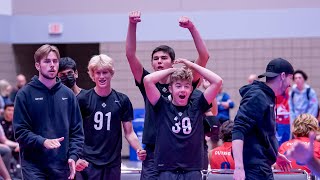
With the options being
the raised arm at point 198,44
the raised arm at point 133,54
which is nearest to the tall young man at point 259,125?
the raised arm at point 198,44

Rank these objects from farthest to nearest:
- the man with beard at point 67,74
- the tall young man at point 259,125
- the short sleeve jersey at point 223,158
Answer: the short sleeve jersey at point 223,158 → the man with beard at point 67,74 → the tall young man at point 259,125

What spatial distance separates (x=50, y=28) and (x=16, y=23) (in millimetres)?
830

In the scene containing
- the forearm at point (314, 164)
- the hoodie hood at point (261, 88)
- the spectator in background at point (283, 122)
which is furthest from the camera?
the spectator in background at point (283, 122)

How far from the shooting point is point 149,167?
6.96 meters

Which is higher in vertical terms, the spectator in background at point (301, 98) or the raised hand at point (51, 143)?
the raised hand at point (51, 143)

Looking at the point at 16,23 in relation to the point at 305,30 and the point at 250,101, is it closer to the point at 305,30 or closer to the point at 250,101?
the point at 305,30

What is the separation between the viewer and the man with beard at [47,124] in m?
6.52

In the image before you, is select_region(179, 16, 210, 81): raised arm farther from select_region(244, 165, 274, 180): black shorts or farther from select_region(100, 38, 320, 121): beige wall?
select_region(100, 38, 320, 121): beige wall

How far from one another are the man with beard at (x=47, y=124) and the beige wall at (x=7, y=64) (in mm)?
10573

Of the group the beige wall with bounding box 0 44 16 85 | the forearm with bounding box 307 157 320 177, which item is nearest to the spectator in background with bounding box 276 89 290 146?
the beige wall with bounding box 0 44 16 85

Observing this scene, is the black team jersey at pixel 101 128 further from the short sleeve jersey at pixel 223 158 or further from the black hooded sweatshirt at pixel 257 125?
the black hooded sweatshirt at pixel 257 125

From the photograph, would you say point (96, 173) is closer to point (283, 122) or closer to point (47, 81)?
point (47, 81)

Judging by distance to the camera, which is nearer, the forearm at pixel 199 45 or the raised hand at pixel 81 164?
the raised hand at pixel 81 164

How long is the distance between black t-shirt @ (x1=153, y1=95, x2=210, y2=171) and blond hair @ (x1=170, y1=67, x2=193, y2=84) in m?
0.23
